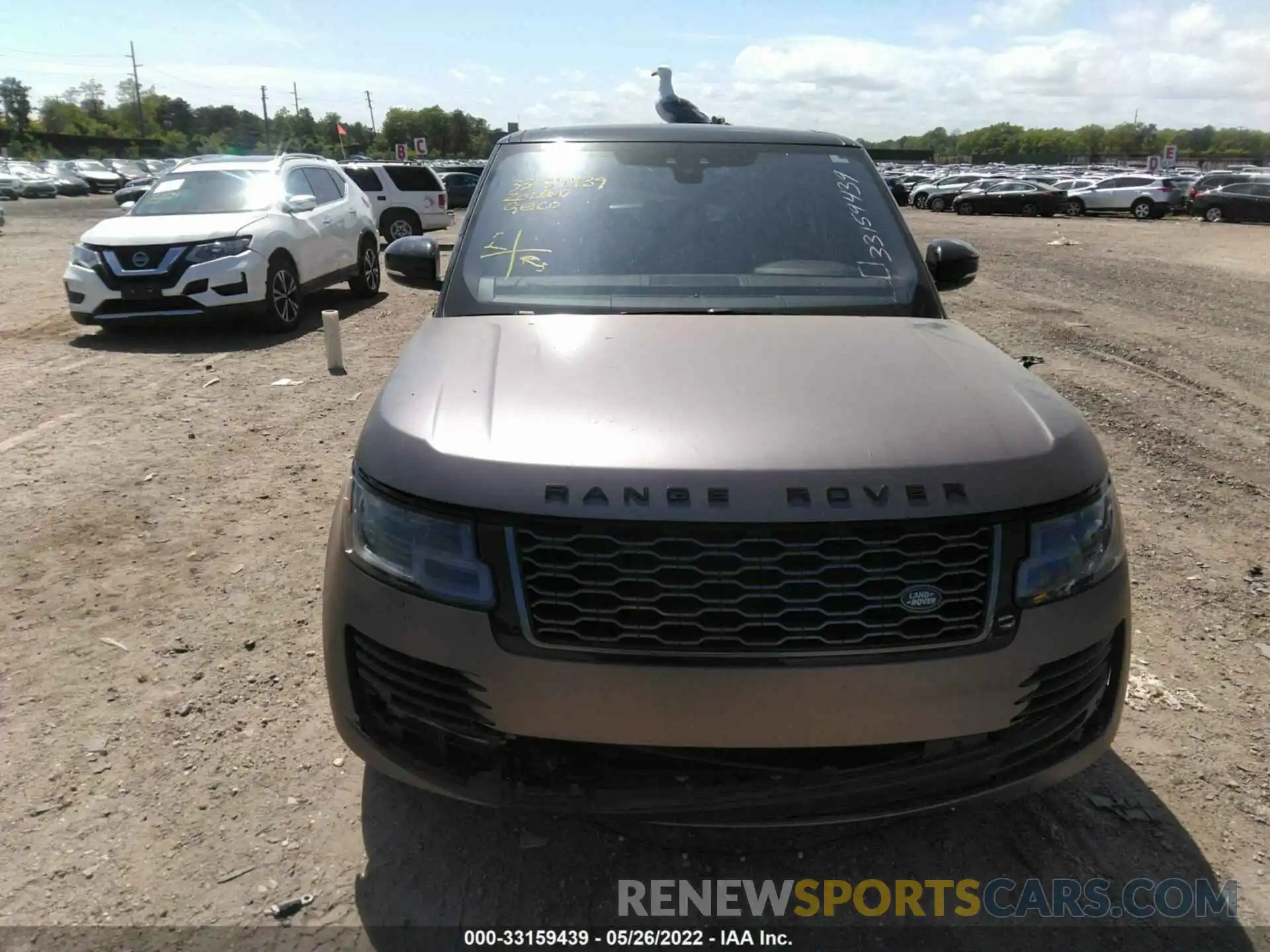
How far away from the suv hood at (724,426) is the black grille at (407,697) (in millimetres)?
382

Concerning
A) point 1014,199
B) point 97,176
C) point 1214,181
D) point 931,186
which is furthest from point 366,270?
point 97,176

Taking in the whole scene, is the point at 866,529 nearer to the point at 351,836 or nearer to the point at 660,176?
the point at 351,836

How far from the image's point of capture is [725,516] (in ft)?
6.05

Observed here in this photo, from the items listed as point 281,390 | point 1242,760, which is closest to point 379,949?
point 1242,760

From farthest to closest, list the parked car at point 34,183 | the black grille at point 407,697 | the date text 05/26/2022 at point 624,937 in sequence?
the parked car at point 34,183 < the date text 05/26/2022 at point 624,937 < the black grille at point 407,697

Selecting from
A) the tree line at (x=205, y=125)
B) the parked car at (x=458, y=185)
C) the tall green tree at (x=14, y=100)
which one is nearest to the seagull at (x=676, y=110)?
the parked car at (x=458, y=185)

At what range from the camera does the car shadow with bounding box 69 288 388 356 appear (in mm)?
8922

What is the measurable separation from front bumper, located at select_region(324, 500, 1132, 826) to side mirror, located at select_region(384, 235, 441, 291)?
2.04m

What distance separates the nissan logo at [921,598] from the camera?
1915mm

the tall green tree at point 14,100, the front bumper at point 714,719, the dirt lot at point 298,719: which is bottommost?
the dirt lot at point 298,719

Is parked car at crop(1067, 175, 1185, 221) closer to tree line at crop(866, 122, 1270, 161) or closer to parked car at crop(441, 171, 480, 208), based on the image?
parked car at crop(441, 171, 480, 208)

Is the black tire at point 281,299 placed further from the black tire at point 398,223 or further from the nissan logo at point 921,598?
the black tire at point 398,223

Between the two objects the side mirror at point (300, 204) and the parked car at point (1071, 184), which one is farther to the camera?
the parked car at point (1071, 184)

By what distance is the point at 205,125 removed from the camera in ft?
382
